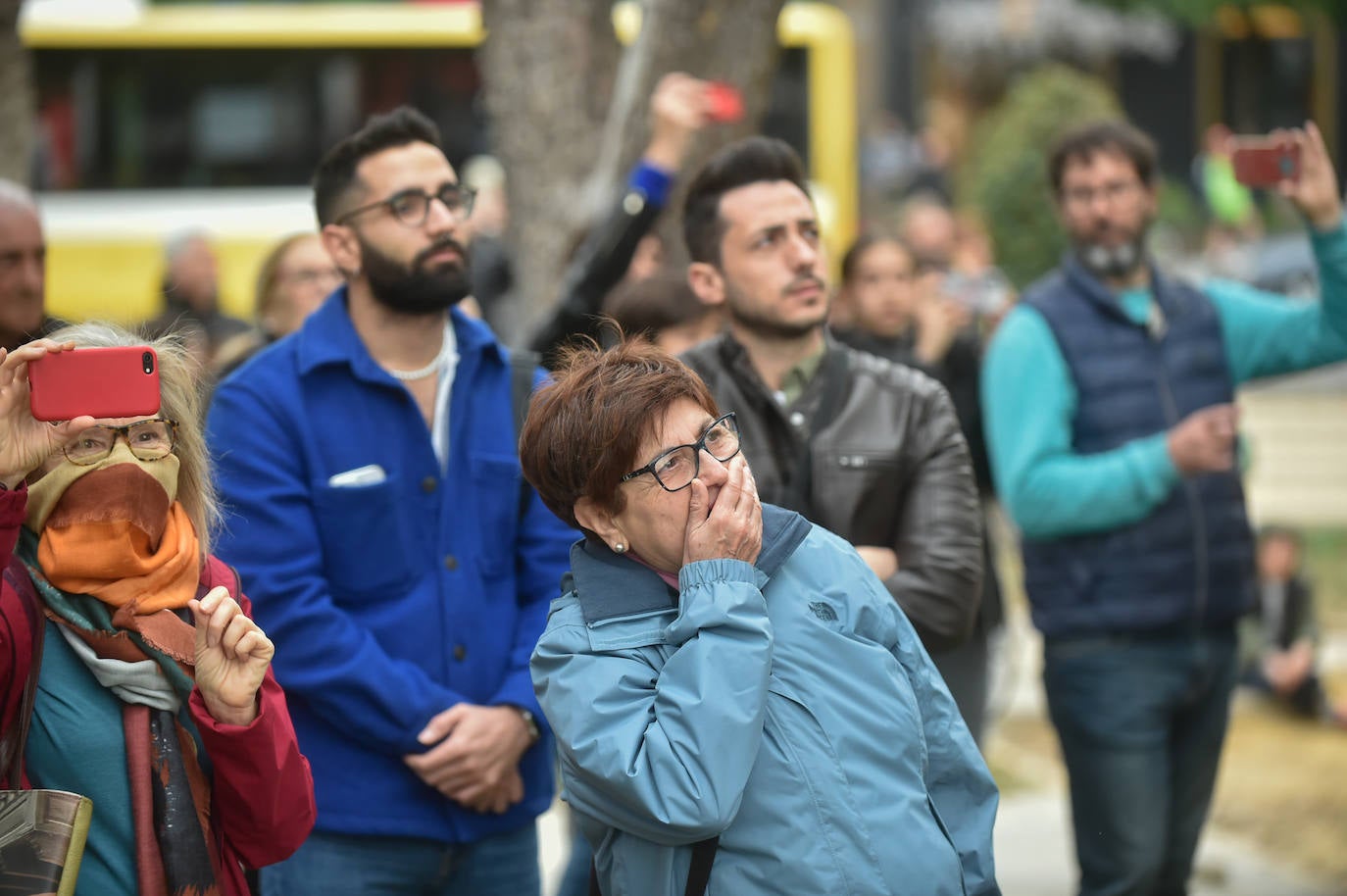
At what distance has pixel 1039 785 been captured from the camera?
717 cm

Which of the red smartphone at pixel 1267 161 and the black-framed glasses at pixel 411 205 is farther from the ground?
the red smartphone at pixel 1267 161

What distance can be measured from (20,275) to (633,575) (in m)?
1.94

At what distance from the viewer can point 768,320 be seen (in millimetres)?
3684

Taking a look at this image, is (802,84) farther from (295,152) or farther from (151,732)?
(151,732)

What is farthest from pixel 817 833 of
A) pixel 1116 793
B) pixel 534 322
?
pixel 534 322

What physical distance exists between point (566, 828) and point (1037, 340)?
256 cm

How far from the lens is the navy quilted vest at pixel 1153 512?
4.43 metres

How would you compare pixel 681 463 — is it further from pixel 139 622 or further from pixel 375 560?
pixel 375 560

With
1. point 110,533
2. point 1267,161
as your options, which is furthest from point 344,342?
point 1267,161

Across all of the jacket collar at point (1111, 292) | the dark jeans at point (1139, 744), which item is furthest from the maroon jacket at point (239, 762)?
the jacket collar at point (1111, 292)

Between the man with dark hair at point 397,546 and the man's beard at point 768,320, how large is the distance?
582mm

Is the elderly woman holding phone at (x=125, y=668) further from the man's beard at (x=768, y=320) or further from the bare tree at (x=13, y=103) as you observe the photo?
the bare tree at (x=13, y=103)

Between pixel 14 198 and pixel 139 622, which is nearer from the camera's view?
→ pixel 139 622

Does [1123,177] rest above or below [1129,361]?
above
